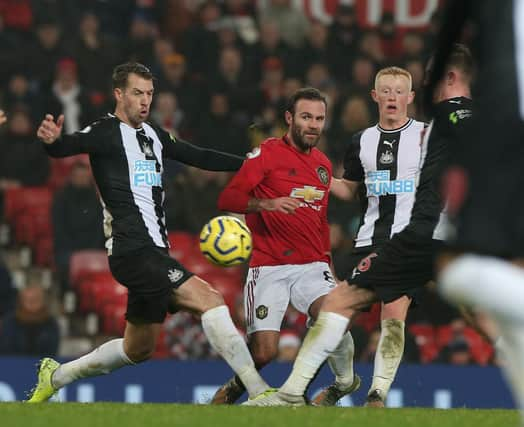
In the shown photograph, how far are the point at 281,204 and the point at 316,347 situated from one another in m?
1.19

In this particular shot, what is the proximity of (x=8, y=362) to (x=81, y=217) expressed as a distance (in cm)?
245

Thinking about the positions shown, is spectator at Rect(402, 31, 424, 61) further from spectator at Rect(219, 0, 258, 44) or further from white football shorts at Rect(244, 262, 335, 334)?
white football shorts at Rect(244, 262, 335, 334)

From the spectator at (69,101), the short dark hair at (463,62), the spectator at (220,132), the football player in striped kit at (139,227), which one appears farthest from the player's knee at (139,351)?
the spectator at (69,101)

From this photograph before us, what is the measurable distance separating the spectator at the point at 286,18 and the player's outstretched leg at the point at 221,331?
9209 mm

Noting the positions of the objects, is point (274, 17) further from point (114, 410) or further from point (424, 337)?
point (114, 410)

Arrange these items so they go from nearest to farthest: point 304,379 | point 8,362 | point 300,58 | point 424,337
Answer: point 304,379, point 8,362, point 424,337, point 300,58

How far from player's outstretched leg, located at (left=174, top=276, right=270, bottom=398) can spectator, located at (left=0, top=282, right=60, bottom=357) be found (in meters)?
4.70

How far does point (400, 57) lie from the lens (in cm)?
1662

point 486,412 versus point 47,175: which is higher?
point 47,175

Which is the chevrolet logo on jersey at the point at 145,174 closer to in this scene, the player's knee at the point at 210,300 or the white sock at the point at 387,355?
the player's knee at the point at 210,300

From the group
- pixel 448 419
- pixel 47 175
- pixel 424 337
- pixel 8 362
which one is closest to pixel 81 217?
pixel 47 175

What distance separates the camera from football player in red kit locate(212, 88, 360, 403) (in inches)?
348

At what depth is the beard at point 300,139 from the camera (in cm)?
905

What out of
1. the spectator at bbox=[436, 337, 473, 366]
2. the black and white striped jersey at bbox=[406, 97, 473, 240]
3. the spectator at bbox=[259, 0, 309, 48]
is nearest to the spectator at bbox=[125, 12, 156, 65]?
the spectator at bbox=[259, 0, 309, 48]
